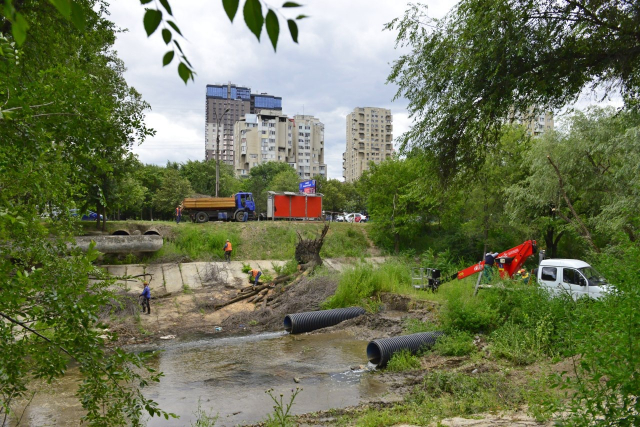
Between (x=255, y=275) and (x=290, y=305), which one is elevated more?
(x=255, y=275)

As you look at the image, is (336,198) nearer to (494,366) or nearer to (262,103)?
(494,366)

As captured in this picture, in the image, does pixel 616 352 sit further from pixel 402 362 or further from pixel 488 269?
pixel 488 269

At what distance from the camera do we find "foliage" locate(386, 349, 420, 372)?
11.3m

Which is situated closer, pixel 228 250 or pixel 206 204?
pixel 228 250

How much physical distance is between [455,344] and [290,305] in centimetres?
869

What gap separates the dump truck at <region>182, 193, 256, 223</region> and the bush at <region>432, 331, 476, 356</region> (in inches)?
932

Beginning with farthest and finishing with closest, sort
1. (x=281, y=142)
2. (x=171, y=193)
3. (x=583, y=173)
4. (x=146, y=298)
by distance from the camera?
(x=281, y=142), (x=171, y=193), (x=583, y=173), (x=146, y=298)

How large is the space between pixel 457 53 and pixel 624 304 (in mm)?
5048

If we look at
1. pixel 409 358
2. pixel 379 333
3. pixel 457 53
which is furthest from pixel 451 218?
pixel 457 53

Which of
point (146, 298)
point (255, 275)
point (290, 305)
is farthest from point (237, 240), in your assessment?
point (290, 305)

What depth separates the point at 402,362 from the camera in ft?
37.3

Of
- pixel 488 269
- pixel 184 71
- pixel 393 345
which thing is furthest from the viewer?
pixel 488 269

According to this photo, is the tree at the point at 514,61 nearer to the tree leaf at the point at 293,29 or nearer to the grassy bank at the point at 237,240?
the tree leaf at the point at 293,29

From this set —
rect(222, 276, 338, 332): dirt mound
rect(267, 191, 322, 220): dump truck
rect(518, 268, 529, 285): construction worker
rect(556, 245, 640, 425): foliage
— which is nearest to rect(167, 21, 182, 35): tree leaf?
rect(556, 245, 640, 425): foliage
